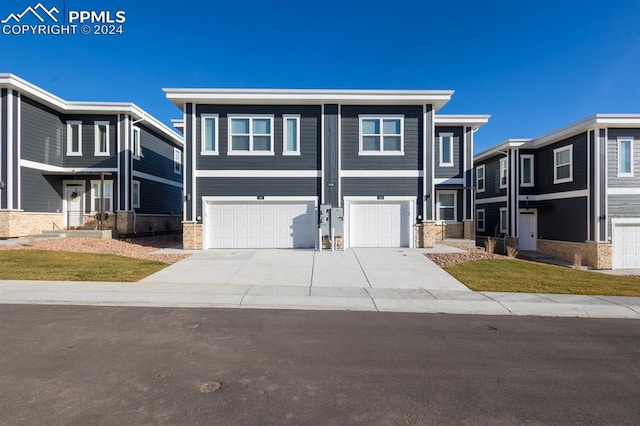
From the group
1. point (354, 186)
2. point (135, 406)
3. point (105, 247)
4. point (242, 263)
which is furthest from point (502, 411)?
point (105, 247)

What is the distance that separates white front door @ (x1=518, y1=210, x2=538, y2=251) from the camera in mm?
21531

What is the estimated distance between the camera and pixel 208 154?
1537cm

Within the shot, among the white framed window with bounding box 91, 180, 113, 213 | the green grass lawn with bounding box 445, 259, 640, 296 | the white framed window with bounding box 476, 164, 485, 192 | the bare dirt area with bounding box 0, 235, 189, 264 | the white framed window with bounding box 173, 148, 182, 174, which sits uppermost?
the white framed window with bounding box 173, 148, 182, 174

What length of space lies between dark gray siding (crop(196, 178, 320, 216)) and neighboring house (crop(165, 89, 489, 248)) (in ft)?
0.15

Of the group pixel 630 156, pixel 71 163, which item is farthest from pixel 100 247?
pixel 630 156

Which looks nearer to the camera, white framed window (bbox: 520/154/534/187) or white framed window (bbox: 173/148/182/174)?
white framed window (bbox: 520/154/534/187)

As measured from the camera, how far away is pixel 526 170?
21.7 m

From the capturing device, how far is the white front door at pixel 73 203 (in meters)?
19.1

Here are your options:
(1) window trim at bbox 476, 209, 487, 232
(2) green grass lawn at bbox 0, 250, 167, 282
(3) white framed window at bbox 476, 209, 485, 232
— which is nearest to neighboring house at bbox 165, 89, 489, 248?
(2) green grass lawn at bbox 0, 250, 167, 282

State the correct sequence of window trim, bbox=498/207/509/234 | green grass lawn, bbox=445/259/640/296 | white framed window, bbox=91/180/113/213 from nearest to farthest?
1. green grass lawn, bbox=445/259/640/296
2. white framed window, bbox=91/180/113/213
3. window trim, bbox=498/207/509/234

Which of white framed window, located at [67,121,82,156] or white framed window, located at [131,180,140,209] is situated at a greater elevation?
white framed window, located at [67,121,82,156]

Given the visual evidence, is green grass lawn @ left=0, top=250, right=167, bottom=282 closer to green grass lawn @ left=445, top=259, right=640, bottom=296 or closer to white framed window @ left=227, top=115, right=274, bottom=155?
white framed window @ left=227, top=115, right=274, bottom=155

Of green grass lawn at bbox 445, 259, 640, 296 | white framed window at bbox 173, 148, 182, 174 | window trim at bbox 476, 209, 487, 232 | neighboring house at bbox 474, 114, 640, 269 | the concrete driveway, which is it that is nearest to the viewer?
green grass lawn at bbox 445, 259, 640, 296

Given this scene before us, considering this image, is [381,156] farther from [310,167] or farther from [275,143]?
[275,143]
